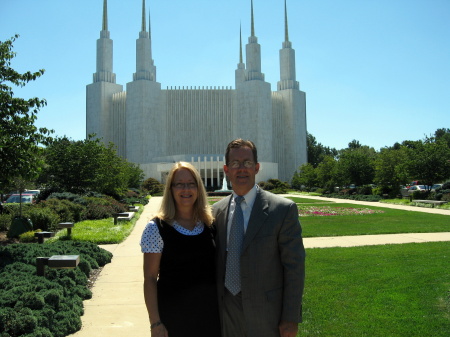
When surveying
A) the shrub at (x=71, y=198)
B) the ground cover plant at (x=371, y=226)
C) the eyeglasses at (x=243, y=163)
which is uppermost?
the eyeglasses at (x=243, y=163)

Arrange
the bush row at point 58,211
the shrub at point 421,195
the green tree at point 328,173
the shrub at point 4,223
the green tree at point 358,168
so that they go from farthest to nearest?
the green tree at point 328,173 < the green tree at point 358,168 < the shrub at point 421,195 < the shrub at point 4,223 < the bush row at point 58,211

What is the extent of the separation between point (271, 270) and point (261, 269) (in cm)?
7

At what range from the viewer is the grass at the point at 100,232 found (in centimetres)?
1105

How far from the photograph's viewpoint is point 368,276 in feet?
21.9

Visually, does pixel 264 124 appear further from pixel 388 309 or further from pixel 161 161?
pixel 388 309

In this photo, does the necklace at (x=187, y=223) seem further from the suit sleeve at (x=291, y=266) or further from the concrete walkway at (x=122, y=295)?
the suit sleeve at (x=291, y=266)

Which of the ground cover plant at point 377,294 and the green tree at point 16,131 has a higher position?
the green tree at point 16,131

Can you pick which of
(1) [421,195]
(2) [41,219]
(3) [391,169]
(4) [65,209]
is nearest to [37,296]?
(2) [41,219]

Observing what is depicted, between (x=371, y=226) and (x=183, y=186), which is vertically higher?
(x=183, y=186)

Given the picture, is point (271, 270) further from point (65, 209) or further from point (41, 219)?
point (65, 209)

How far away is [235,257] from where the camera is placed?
277cm

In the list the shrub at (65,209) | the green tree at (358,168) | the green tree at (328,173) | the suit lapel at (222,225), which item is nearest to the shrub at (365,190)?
the green tree at (358,168)

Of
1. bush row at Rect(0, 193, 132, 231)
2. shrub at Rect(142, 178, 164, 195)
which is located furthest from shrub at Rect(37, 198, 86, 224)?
shrub at Rect(142, 178, 164, 195)

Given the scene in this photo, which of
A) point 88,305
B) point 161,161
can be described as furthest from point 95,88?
point 88,305
